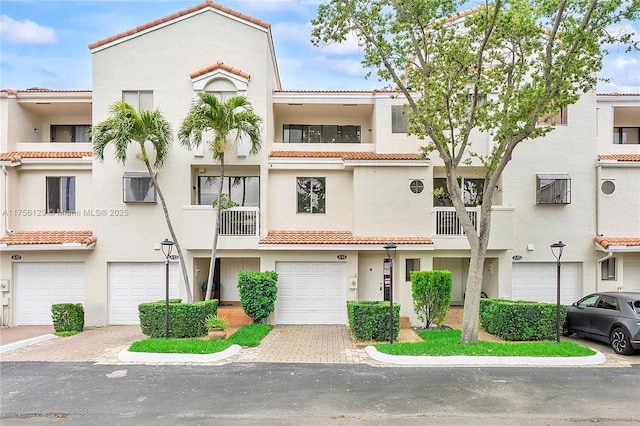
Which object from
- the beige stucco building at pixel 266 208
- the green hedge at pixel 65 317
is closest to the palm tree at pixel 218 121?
the beige stucco building at pixel 266 208

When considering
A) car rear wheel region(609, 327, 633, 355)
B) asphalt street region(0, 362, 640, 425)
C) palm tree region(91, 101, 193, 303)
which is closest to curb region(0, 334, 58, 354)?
A: asphalt street region(0, 362, 640, 425)

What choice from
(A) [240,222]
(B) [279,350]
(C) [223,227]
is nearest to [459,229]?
(B) [279,350]

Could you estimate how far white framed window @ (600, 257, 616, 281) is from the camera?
14.8 meters

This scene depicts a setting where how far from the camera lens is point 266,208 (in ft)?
48.3

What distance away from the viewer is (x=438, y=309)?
12.7 m

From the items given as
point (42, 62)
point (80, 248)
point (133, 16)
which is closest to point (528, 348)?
point (80, 248)

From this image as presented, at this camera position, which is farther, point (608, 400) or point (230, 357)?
point (230, 357)

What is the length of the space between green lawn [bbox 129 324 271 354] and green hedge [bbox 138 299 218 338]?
1.90 feet

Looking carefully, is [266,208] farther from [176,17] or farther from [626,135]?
[626,135]

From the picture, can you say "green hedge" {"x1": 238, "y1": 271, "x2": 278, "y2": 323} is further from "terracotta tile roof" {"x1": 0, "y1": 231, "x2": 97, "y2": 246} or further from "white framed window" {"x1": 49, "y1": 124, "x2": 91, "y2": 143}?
"white framed window" {"x1": 49, "y1": 124, "x2": 91, "y2": 143}

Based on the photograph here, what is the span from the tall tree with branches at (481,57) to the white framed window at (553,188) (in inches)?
196

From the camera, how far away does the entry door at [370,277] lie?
15.4 metres

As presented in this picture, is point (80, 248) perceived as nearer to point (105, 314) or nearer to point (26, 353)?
point (105, 314)

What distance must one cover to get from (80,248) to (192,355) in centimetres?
697
